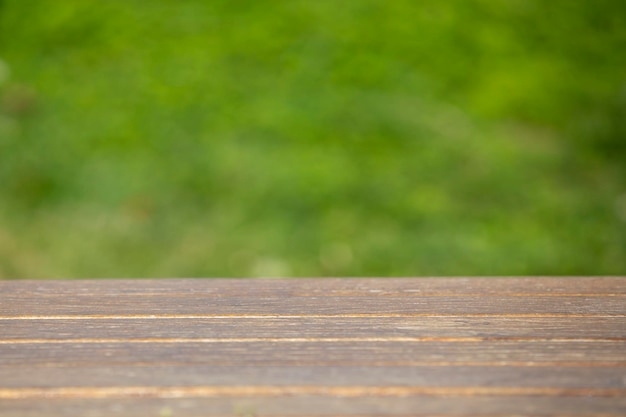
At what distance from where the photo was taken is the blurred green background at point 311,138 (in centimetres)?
562

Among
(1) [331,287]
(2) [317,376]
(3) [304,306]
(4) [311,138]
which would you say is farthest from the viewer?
(4) [311,138]

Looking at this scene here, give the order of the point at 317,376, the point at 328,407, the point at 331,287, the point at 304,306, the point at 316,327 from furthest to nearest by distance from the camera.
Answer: the point at 331,287, the point at 304,306, the point at 316,327, the point at 317,376, the point at 328,407

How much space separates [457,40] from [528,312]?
17.4ft

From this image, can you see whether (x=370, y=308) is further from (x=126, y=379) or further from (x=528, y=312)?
(x=126, y=379)

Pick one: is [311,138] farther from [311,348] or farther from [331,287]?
[311,348]

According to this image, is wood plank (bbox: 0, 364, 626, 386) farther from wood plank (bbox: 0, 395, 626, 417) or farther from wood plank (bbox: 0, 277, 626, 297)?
wood plank (bbox: 0, 277, 626, 297)

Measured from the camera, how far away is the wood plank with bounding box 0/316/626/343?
1.83 meters

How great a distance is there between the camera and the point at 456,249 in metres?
5.59

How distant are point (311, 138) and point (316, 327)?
4.45 m

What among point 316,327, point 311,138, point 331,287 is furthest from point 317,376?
point 311,138

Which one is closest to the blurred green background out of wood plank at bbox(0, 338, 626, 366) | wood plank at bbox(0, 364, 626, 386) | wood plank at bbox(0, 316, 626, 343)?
wood plank at bbox(0, 316, 626, 343)

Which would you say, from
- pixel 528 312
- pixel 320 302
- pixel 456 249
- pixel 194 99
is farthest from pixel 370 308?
pixel 194 99

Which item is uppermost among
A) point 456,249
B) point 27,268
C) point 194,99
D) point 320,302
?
point 320,302

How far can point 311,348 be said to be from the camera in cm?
173
